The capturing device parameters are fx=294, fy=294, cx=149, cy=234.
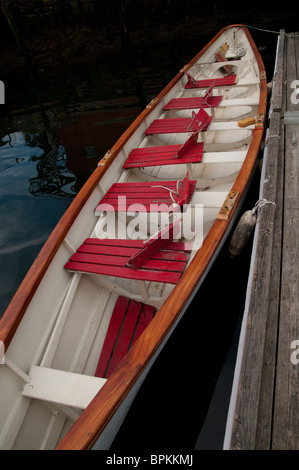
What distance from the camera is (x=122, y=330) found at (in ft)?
10.4

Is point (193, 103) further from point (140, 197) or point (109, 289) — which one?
point (109, 289)

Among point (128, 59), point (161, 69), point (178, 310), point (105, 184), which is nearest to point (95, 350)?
point (178, 310)

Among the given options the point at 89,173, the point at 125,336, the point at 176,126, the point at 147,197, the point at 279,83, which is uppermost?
the point at 279,83

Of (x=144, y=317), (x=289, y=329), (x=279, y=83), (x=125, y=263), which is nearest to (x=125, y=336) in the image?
(x=144, y=317)

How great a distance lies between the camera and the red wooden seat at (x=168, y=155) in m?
4.27

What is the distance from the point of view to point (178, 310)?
236 centimetres

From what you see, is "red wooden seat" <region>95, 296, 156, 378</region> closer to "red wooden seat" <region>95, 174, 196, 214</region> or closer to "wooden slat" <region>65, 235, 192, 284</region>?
"wooden slat" <region>65, 235, 192, 284</region>

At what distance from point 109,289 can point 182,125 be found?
Result: 129 inches

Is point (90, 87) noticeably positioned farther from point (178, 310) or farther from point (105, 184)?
point (178, 310)

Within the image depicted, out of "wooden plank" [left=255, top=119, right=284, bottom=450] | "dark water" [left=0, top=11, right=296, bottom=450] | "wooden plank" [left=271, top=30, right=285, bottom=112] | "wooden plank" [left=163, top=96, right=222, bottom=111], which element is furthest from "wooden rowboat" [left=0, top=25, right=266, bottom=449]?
"wooden plank" [left=163, top=96, right=222, bottom=111]

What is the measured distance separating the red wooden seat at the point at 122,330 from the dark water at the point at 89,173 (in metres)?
0.51

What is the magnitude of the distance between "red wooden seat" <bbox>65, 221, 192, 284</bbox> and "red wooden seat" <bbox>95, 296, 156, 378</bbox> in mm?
581

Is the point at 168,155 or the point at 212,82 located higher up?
the point at 212,82

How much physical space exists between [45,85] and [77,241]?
11.7 m
